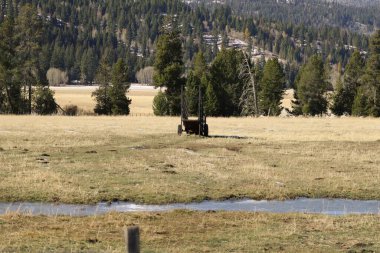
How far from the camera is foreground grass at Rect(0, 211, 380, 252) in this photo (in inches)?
564

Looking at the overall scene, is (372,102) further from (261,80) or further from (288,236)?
(288,236)

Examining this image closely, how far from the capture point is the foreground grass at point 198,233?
14.3m

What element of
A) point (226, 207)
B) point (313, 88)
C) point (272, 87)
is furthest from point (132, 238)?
point (313, 88)

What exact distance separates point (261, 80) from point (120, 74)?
966 inches

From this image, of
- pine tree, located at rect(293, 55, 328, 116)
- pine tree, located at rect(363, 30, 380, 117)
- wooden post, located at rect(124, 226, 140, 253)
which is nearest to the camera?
wooden post, located at rect(124, 226, 140, 253)

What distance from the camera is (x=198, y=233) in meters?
16.0

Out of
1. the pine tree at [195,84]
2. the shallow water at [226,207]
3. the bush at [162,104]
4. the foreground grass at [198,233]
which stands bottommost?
the shallow water at [226,207]

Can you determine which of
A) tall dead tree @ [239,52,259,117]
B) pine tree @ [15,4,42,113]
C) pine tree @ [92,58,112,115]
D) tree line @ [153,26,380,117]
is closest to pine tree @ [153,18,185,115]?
tree line @ [153,26,380,117]

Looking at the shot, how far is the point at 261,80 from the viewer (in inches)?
4045

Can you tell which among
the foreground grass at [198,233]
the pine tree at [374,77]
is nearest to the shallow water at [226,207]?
the foreground grass at [198,233]

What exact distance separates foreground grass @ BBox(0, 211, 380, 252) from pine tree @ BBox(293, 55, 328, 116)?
85.5 m

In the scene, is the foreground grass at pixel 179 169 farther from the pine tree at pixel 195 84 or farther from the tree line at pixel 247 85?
the pine tree at pixel 195 84

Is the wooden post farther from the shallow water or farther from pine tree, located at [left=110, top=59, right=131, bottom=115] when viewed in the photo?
pine tree, located at [left=110, top=59, right=131, bottom=115]

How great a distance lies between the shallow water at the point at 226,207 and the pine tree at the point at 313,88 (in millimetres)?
81352
